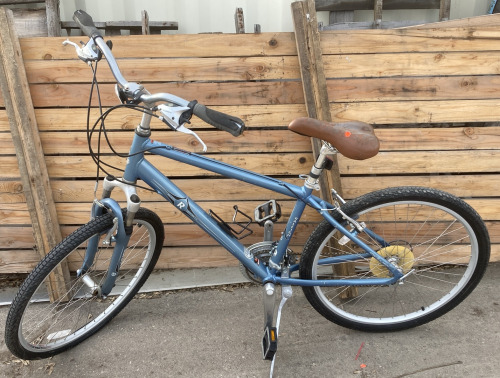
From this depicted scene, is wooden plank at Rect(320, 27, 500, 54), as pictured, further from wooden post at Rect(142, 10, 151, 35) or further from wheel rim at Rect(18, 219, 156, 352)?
wheel rim at Rect(18, 219, 156, 352)

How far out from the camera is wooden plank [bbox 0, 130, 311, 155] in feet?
8.38

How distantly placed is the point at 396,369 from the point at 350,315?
1.26 feet

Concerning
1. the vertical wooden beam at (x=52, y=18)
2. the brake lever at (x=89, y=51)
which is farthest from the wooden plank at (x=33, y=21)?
the brake lever at (x=89, y=51)

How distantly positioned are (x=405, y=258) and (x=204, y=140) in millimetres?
1424

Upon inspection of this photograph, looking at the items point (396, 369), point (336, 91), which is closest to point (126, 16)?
point (336, 91)

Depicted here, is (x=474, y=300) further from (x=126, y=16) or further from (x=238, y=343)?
(x=126, y=16)

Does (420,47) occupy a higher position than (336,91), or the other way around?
(420,47)

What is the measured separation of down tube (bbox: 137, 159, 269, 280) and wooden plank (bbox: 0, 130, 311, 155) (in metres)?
0.57

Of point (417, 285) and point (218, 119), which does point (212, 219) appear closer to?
point (218, 119)

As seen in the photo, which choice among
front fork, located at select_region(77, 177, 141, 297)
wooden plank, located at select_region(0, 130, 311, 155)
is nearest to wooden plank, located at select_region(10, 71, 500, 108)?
wooden plank, located at select_region(0, 130, 311, 155)

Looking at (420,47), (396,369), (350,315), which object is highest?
(420,47)

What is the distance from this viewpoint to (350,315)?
2441 mm

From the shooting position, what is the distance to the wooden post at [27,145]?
7.50ft

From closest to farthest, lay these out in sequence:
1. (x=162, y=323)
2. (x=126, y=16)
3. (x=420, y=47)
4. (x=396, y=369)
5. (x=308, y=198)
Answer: (x=308, y=198) < (x=396, y=369) < (x=420, y=47) < (x=162, y=323) < (x=126, y=16)
